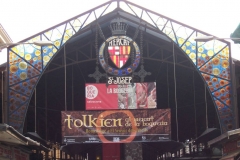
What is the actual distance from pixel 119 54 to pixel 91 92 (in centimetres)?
258

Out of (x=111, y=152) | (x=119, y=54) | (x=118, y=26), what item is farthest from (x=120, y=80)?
(x=111, y=152)

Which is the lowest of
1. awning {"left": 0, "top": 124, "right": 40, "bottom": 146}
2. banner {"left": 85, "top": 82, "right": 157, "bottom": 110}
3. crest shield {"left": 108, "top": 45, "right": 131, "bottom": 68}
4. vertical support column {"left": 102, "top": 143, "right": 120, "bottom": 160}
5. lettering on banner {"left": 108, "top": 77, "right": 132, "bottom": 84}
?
vertical support column {"left": 102, "top": 143, "right": 120, "bottom": 160}

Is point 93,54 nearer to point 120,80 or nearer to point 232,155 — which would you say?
point 120,80

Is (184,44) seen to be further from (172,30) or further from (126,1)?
(126,1)

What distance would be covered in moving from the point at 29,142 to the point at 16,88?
22.0 ft

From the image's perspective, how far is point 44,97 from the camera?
32594 millimetres

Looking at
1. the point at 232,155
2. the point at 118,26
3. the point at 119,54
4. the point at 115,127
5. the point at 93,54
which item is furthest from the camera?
the point at 93,54

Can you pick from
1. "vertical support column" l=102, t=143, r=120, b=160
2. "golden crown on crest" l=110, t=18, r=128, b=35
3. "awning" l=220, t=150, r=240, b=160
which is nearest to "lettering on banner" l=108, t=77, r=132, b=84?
"golden crown on crest" l=110, t=18, r=128, b=35

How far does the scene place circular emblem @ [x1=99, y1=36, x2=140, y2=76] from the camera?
2711cm

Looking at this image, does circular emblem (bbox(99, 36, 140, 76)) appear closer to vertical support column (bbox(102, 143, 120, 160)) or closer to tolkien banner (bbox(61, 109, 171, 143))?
tolkien banner (bbox(61, 109, 171, 143))

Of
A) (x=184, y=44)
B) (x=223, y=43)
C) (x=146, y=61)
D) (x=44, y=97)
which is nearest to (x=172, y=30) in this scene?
(x=184, y=44)

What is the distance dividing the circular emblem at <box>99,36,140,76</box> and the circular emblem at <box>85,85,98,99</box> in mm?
1524

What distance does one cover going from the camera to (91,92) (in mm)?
26016

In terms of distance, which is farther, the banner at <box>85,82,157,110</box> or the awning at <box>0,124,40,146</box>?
the banner at <box>85,82,157,110</box>
